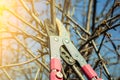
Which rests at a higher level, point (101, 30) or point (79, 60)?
point (101, 30)

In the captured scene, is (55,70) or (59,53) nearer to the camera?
(55,70)

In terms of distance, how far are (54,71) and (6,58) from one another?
402 centimetres

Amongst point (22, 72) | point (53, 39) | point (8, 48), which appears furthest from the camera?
point (22, 72)

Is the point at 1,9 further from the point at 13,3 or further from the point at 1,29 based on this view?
the point at 13,3

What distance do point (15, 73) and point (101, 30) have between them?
3655 mm

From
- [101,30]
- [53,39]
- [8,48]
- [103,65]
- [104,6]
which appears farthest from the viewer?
[8,48]

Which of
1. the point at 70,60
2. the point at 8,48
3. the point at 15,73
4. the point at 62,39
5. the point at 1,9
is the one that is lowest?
the point at 15,73

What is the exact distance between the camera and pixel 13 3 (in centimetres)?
508

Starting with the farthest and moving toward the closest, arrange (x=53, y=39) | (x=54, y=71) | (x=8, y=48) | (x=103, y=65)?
(x=8, y=48) < (x=103, y=65) < (x=53, y=39) < (x=54, y=71)

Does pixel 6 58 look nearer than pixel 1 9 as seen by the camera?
No

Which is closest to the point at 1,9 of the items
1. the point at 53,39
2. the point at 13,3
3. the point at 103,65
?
the point at 53,39

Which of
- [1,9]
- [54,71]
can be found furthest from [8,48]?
[54,71]

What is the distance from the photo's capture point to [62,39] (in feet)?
8.80

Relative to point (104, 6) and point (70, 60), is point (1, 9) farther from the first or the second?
point (104, 6)
